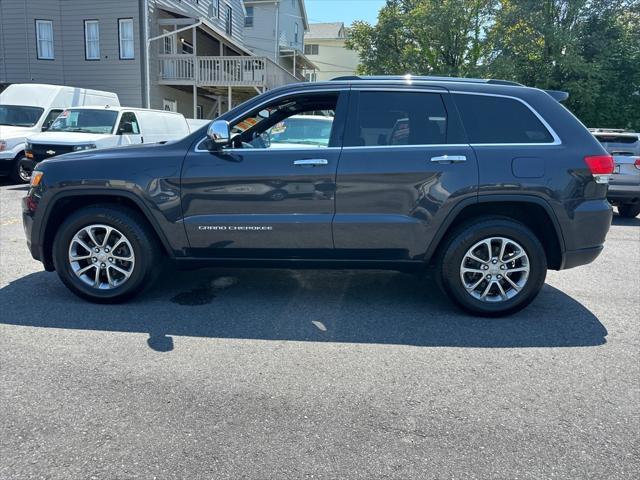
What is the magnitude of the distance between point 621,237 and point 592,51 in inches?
836

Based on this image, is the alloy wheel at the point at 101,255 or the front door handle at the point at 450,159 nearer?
the front door handle at the point at 450,159

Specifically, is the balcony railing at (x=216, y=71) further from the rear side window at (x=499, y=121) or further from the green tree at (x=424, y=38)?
the rear side window at (x=499, y=121)

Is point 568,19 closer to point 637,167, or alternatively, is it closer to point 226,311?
point 637,167

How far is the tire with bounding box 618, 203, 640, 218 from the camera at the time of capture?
1027 cm

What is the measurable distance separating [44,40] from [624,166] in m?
21.2

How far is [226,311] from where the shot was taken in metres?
4.35

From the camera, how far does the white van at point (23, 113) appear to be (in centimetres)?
1204

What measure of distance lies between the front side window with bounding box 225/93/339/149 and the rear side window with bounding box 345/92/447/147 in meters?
0.25

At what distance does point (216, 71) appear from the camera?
20438 mm

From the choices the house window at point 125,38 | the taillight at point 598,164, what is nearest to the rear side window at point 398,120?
the taillight at point 598,164

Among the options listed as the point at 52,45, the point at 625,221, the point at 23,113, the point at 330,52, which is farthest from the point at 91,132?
the point at 330,52

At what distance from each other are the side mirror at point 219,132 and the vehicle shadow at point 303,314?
142cm

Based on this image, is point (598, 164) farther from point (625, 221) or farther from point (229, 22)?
point (229, 22)

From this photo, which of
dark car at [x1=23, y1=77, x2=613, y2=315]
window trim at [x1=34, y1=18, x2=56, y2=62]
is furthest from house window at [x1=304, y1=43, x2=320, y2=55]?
dark car at [x1=23, y1=77, x2=613, y2=315]
